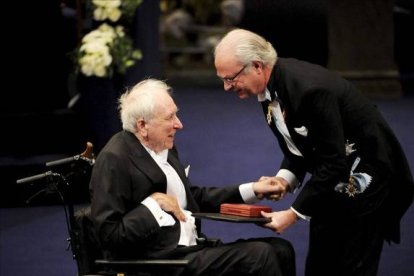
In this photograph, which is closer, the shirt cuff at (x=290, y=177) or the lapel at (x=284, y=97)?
the lapel at (x=284, y=97)

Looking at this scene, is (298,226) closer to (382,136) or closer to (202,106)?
(382,136)

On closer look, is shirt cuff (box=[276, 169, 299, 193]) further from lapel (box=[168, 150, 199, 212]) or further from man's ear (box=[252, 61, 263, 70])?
man's ear (box=[252, 61, 263, 70])

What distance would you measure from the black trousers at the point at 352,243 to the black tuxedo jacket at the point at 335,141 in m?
0.04

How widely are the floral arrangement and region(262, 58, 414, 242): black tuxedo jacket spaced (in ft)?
8.99

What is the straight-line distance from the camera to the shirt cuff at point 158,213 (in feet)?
13.2

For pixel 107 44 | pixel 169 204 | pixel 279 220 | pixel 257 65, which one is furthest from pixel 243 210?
pixel 107 44

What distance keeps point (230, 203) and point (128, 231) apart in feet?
1.90

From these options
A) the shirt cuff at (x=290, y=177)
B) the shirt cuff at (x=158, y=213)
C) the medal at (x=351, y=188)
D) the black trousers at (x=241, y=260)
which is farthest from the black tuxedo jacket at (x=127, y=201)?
the medal at (x=351, y=188)

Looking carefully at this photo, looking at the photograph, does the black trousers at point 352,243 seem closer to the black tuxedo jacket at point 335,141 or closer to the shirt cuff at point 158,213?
the black tuxedo jacket at point 335,141

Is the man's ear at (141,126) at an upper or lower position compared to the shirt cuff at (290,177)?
upper

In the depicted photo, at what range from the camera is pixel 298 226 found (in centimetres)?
621

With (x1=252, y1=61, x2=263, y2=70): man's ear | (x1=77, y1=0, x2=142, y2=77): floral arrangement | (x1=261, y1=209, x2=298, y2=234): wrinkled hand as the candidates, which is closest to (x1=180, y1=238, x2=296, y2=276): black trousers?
(x1=261, y1=209, x2=298, y2=234): wrinkled hand

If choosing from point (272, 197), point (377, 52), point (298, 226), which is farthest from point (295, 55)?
point (272, 197)

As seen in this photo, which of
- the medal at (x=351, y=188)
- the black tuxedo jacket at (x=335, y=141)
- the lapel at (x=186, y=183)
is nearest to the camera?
the black tuxedo jacket at (x=335, y=141)
